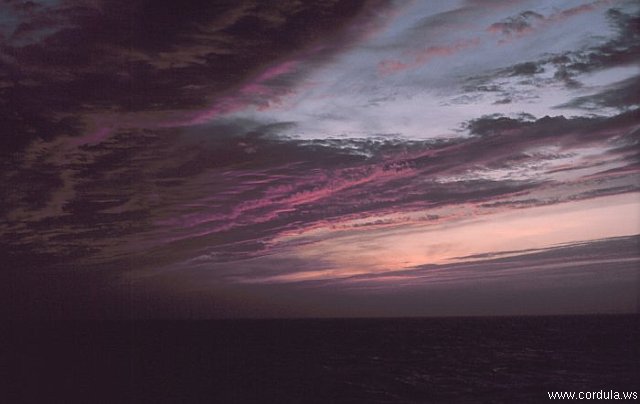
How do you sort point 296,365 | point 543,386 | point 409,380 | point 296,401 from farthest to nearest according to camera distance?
point 296,365 → point 409,380 → point 543,386 → point 296,401

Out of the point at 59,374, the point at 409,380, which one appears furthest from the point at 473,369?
the point at 59,374

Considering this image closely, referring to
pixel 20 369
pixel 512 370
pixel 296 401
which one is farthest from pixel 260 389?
pixel 20 369

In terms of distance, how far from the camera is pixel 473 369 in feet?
128

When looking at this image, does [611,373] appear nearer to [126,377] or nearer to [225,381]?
[225,381]

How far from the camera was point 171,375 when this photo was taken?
1521 inches

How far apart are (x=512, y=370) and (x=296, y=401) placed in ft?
63.9

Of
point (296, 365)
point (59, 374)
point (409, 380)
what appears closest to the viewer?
point (409, 380)

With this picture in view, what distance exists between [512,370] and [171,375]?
2657 centimetres

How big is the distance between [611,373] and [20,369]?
51.6 metres

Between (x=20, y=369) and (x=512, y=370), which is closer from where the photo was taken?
(x=512, y=370)

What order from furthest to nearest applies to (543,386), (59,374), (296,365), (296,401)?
(296,365) < (59,374) < (543,386) < (296,401)

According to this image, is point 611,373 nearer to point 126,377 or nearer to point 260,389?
point 260,389

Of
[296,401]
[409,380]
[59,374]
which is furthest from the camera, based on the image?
[59,374]

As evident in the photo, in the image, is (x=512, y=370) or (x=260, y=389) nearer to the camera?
(x=260, y=389)
